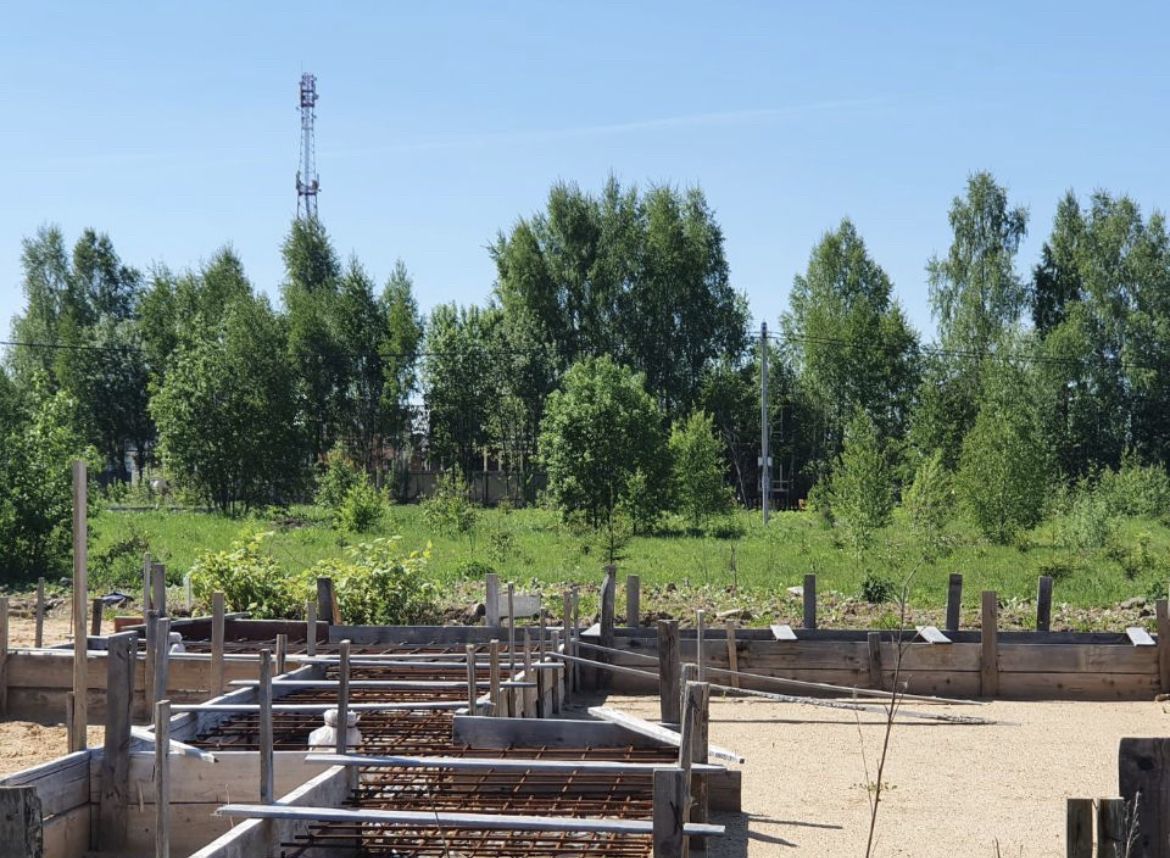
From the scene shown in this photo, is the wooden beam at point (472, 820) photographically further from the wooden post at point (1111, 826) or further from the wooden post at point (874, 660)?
the wooden post at point (874, 660)

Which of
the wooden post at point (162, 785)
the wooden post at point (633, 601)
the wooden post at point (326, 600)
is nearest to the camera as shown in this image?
the wooden post at point (162, 785)

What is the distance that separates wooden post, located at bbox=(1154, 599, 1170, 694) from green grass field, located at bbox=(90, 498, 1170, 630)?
3.47m

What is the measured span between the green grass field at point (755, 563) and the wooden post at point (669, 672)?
7661mm

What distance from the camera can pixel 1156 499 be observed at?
39.4m

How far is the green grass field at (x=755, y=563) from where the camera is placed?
2083cm

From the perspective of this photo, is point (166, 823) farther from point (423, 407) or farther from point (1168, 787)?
point (423, 407)

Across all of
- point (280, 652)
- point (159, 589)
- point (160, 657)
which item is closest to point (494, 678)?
point (280, 652)

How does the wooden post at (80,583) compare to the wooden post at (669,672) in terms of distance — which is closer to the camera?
the wooden post at (80,583)

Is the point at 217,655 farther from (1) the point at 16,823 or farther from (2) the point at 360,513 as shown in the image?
(2) the point at 360,513

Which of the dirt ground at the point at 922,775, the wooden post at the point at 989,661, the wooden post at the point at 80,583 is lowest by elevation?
the dirt ground at the point at 922,775

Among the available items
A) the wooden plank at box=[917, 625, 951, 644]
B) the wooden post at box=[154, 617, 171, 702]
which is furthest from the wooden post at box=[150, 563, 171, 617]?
the wooden plank at box=[917, 625, 951, 644]

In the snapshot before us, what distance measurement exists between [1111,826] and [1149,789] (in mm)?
320

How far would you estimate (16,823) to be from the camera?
4715 millimetres

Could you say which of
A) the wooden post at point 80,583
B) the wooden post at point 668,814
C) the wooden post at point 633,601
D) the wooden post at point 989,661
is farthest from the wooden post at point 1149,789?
the wooden post at point 633,601
